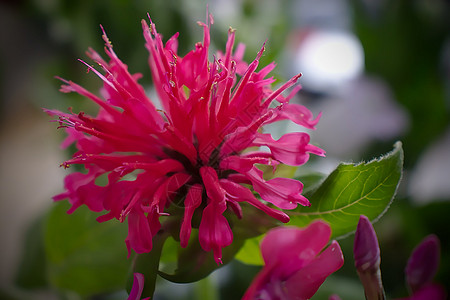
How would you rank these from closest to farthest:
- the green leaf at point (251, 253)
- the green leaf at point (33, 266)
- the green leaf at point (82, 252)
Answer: the green leaf at point (251, 253)
the green leaf at point (82, 252)
the green leaf at point (33, 266)

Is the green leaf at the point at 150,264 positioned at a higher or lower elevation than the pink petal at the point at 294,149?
lower

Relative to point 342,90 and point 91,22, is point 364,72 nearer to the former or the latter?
point 342,90

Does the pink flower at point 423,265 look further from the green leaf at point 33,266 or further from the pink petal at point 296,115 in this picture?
the green leaf at point 33,266

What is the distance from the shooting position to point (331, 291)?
44cm

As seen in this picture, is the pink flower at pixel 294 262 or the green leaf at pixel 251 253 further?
the green leaf at pixel 251 253

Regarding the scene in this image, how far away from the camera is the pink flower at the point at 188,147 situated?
25cm

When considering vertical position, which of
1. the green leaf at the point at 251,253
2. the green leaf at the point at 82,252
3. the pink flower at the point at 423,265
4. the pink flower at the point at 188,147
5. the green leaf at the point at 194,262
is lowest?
the green leaf at the point at 82,252

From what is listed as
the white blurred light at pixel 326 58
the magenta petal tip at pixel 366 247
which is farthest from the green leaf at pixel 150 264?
the white blurred light at pixel 326 58

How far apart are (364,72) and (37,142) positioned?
75cm

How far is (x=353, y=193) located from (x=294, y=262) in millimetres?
84

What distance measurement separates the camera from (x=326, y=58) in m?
1.04

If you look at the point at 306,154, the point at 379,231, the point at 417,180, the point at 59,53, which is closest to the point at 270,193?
the point at 306,154

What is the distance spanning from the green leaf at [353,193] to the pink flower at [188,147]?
28 millimetres

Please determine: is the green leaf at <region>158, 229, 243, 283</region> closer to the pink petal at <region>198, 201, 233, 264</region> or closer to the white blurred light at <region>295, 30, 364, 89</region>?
the pink petal at <region>198, 201, 233, 264</region>
